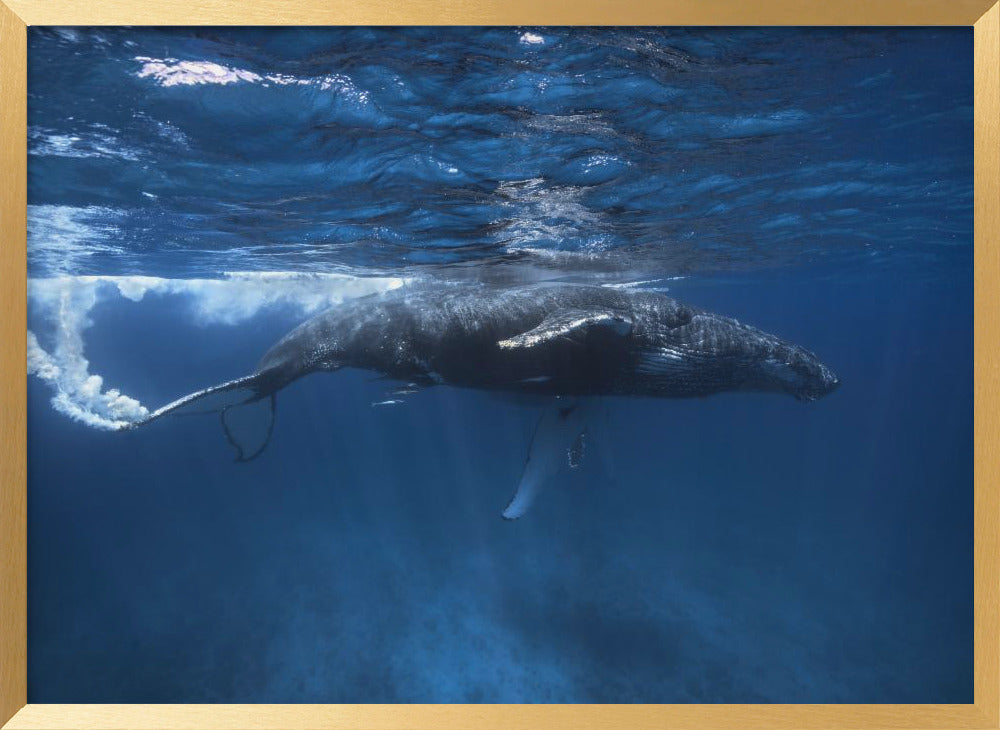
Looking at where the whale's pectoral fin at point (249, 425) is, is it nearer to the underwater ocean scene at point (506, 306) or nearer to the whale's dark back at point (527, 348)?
the underwater ocean scene at point (506, 306)

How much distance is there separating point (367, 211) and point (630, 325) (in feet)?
13.9

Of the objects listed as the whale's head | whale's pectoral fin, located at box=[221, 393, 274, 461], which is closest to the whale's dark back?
the whale's head

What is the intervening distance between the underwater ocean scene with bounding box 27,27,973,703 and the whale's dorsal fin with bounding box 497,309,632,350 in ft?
0.34

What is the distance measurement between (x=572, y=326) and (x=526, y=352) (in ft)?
4.53

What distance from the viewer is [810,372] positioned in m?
7.50

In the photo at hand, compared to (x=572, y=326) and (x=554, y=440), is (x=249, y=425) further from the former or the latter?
(x=572, y=326)

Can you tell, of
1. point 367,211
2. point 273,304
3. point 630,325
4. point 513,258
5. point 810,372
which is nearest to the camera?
point 630,325

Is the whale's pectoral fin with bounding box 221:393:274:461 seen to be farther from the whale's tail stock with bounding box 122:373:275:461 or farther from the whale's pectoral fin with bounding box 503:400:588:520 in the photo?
the whale's pectoral fin with bounding box 503:400:588:520

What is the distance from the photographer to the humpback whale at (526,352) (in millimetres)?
7152

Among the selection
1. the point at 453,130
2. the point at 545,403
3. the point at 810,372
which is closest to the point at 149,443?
the point at 545,403

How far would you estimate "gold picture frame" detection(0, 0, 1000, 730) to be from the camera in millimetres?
4461

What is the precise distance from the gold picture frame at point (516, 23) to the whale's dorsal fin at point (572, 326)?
2.76m

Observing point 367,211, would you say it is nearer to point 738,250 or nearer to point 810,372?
point 810,372

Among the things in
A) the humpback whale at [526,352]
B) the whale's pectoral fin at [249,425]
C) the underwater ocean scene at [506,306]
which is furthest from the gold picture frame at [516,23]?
the whale's pectoral fin at [249,425]
